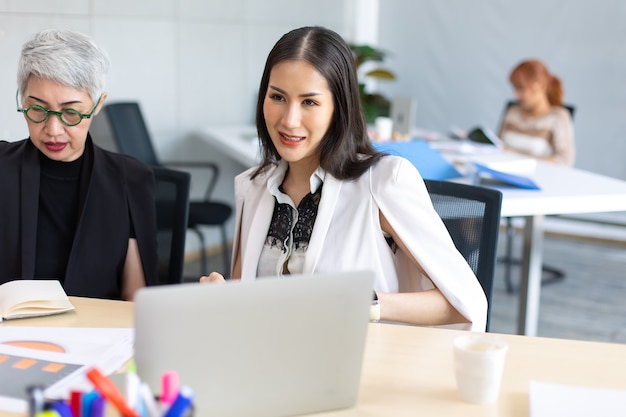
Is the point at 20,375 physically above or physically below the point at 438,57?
below

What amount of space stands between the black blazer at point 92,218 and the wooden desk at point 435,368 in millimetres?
360

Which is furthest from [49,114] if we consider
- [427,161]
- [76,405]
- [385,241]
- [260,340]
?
[427,161]

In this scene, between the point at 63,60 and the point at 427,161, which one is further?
the point at 427,161

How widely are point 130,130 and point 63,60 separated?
235cm

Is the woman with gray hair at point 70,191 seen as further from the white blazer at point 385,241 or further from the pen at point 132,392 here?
the pen at point 132,392

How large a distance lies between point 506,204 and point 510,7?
3187 mm

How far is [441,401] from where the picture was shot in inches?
52.6

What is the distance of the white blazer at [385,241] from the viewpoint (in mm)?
1852

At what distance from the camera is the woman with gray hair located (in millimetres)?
1958

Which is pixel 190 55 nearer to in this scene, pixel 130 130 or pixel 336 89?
pixel 130 130

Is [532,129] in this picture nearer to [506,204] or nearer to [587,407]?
[506,204]

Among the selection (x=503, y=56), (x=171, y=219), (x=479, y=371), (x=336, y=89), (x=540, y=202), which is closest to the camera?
(x=479, y=371)

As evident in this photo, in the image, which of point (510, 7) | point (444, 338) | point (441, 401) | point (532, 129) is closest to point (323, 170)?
point (444, 338)

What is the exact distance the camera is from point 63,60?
76.4 inches
